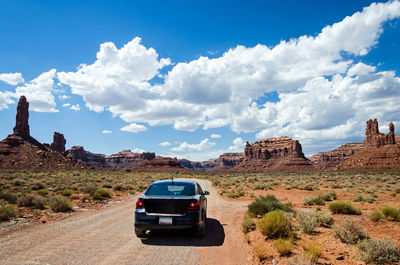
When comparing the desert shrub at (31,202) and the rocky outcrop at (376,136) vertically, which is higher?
the rocky outcrop at (376,136)

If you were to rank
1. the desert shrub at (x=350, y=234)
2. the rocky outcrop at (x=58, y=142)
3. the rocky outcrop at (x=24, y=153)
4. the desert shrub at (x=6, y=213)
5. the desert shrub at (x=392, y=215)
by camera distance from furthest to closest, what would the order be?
the rocky outcrop at (x=58, y=142) < the rocky outcrop at (x=24, y=153) < the desert shrub at (x=6, y=213) < the desert shrub at (x=392, y=215) < the desert shrub at (x=350, y=234)

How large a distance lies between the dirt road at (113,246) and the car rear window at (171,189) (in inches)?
52.5

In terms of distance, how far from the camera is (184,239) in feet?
23.7

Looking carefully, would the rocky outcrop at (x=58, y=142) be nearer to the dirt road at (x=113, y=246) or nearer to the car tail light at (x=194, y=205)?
the dirt road at (x=113, y=246)

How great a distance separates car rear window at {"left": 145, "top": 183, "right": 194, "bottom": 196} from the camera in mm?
7398

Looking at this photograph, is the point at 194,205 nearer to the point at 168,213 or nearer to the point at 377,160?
the point at 168,213

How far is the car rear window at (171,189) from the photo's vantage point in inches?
291

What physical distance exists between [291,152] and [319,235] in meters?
182

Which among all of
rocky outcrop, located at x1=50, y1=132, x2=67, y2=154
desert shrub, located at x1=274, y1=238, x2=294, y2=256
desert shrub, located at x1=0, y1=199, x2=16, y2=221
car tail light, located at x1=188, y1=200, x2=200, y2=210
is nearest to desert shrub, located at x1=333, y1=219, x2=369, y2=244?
desert shrub, located at x1=274, y1=238, x2=294, y2=256

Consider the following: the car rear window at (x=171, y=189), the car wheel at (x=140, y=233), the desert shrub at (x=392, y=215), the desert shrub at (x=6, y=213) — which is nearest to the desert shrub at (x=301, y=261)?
the car rear window at (x=171, y=189)

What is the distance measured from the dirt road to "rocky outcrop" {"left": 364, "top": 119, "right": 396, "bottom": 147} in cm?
15011

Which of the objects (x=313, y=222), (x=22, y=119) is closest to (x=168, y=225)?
(x=313, y=222)

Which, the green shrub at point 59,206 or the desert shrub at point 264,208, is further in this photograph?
the green shrub at point 59,206

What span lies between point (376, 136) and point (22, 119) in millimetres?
176618
